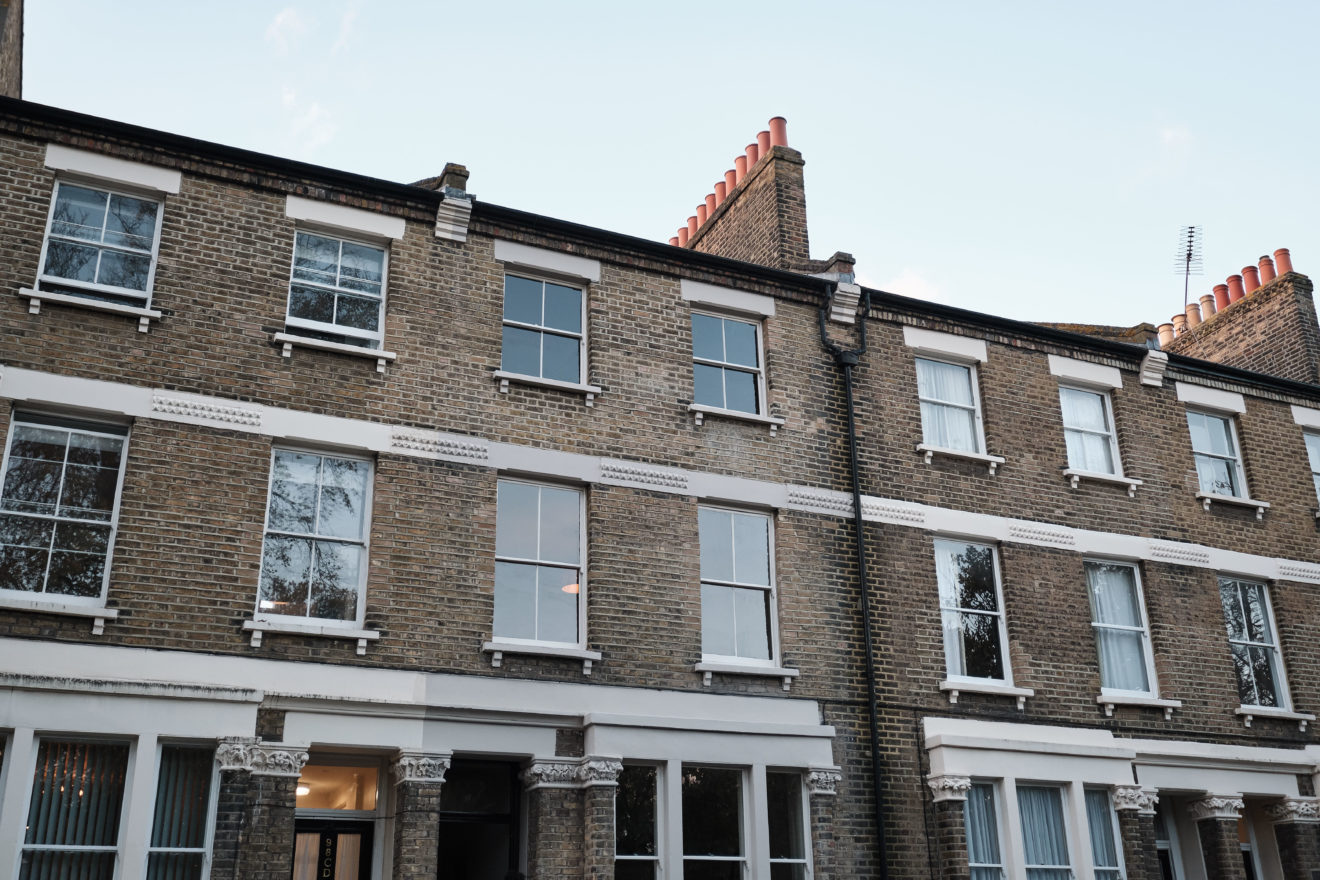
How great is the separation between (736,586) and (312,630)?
508cm

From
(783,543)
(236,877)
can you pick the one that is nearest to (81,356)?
(236,877)

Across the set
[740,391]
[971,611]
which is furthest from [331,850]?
[971,611]

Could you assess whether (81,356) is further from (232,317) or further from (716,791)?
(716,791)

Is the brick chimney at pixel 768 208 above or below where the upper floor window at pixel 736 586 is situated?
above

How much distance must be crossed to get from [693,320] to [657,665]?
4.73 meters

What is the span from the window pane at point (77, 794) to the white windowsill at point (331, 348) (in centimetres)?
444

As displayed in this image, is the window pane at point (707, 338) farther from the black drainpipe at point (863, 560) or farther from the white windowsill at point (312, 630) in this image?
the white windowsill at point (312, 630)

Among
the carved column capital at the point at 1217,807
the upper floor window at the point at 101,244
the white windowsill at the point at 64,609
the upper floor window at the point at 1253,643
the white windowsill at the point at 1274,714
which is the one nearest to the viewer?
the white windowsill at the point at 64,609

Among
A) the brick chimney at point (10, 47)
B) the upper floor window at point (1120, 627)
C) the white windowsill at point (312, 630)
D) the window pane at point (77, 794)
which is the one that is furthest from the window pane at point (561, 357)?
the upper floor window at point (1120, 627)

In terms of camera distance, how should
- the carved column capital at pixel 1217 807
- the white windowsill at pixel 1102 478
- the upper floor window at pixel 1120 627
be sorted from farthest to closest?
the white windowsill at pixel 1102 478 → the upper floor window at pixel 1120 627 → the carved column capital at pixel 1217 807

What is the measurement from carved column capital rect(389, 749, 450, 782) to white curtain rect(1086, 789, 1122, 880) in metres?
8.20

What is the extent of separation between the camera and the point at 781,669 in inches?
567

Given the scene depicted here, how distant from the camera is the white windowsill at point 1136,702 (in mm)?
16172

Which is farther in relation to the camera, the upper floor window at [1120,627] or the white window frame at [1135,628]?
the upper floor window at [1120,627]
